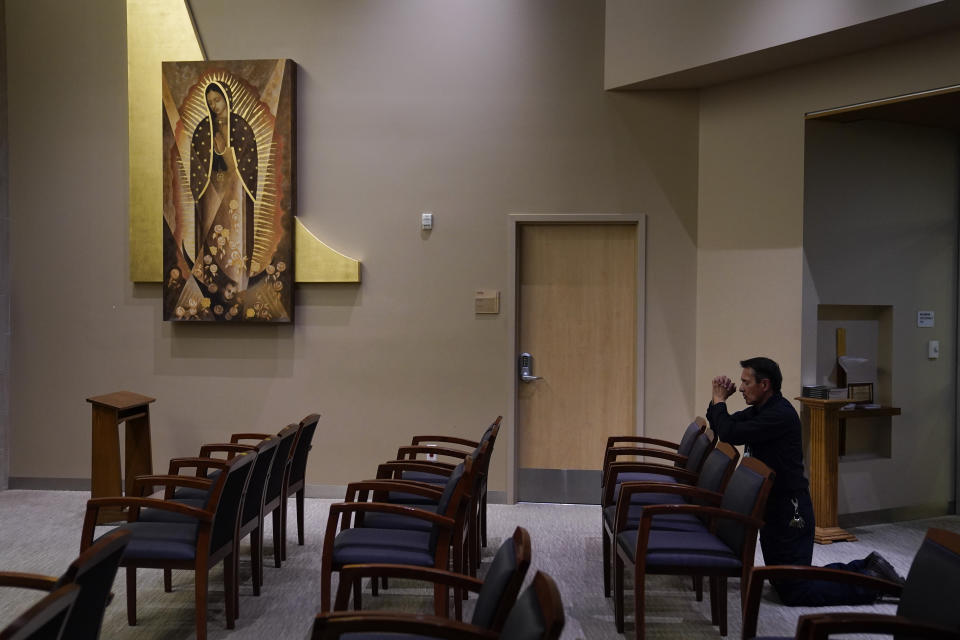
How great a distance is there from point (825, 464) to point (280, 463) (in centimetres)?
333

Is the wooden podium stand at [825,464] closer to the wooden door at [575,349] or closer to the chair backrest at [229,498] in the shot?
the wooden door at [575,349]

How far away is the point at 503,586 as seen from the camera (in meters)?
1.92

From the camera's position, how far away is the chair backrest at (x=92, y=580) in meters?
1.83

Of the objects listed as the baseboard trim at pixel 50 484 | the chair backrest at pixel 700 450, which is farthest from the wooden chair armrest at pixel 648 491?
the baseboard trim at pixel 50 484

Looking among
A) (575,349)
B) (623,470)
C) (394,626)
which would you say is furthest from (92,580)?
(575,349)

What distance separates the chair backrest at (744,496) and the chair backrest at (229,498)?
2076mm

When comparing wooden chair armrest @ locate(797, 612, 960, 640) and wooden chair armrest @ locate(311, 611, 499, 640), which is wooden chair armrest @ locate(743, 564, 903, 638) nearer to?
wooden chair armrest @ locate(797, 612, 960, 640)

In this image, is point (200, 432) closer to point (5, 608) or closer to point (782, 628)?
point (5, 608)

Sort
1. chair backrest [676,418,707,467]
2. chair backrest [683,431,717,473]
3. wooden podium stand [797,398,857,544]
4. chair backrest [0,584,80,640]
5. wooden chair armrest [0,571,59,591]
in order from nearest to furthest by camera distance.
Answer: chair backrest [0,584,80,640], wooden chair armrest [0,571,59,591], chair backrest [683,431,717,473], chair backrest [676,418,707,467], wooden podium stand [797,398,857,544]

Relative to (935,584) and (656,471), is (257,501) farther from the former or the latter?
(935,584)

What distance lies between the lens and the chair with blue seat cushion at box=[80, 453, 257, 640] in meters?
2.95

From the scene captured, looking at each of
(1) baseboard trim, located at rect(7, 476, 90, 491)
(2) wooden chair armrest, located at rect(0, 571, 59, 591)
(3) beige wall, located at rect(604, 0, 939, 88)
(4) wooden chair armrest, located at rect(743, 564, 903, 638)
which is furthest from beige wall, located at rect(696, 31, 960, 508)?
(1) baseboard trim, located at rect(7, 476, 90, 491)

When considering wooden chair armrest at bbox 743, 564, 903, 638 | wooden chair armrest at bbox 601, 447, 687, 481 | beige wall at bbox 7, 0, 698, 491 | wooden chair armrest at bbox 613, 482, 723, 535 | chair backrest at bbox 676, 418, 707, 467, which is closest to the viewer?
wooden chair armrest at bbox 743, 564, 903, 638

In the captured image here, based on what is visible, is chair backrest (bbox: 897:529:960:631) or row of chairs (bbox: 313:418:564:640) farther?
chair backrest (bbox: 897:529:960:631)
